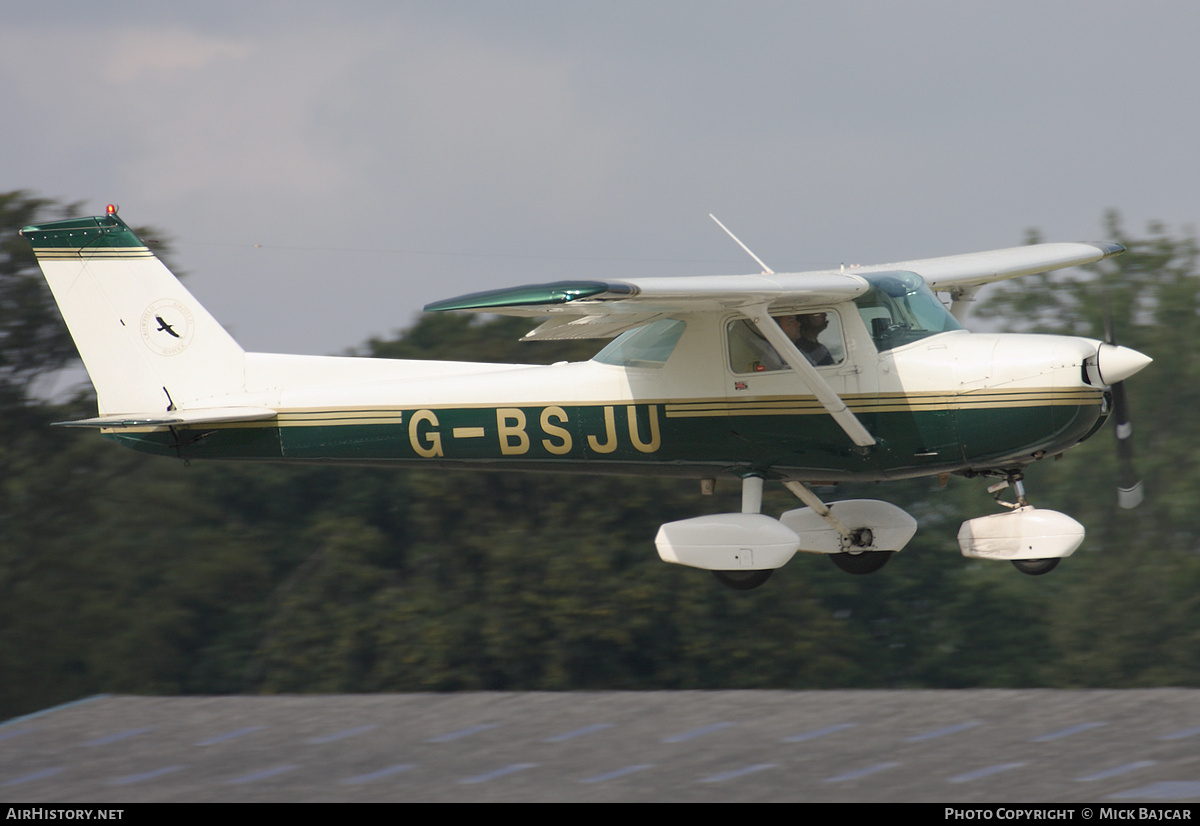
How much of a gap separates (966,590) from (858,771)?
91.5ft

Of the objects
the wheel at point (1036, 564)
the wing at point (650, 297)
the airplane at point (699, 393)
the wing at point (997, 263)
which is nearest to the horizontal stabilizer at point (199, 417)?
the airplane at point (699, 393)

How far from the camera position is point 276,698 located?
43.1 feet

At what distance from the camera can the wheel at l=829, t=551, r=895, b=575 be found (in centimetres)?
1108

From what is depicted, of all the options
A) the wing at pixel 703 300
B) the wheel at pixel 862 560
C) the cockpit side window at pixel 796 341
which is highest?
the wing at pixel 703 300

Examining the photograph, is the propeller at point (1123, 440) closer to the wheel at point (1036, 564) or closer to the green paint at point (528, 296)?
the wheel at point (1036, 564)

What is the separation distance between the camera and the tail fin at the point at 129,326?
467 inches

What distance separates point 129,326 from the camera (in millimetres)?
11953

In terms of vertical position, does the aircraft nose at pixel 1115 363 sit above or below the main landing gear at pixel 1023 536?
above

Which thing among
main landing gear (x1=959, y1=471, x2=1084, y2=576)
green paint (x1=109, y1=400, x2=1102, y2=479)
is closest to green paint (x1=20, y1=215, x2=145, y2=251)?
green paint (x1=109, y1=400, x2=1102, y2=479)

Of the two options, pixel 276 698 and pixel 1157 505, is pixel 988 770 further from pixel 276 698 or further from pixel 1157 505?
pixel 1157 505

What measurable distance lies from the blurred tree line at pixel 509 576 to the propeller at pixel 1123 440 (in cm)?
1894

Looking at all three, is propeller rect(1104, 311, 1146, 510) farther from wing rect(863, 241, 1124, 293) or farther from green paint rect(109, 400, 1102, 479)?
wing rect(863, 241, 1124, 293)

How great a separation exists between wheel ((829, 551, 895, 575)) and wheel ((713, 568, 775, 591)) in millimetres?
1197

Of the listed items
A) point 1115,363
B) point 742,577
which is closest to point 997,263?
point 1115,363
